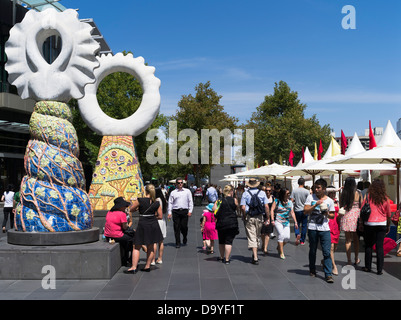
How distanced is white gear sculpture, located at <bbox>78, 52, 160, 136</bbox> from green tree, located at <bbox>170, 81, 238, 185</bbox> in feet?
63.2

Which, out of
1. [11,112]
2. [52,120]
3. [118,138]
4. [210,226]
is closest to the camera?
[52,120]

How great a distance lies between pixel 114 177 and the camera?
14766 millimetres

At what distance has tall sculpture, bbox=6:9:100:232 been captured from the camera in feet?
26.9

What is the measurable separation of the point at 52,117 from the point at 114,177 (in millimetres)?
6369

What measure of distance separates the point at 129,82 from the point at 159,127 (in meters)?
4.43

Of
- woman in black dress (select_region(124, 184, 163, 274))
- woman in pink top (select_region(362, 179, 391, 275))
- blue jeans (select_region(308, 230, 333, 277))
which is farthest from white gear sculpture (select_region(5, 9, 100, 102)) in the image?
woman in pink top (select_region(362, 179, 391, 275))

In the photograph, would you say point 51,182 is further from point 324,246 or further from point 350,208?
point 350,208

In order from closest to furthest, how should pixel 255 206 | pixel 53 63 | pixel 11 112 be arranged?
pixel 53 63 < pixel 255 206 < pixel 11 112

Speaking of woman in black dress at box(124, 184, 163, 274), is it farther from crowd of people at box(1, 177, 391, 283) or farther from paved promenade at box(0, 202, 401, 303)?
paved promenade at box(0, 202, 401, 303)

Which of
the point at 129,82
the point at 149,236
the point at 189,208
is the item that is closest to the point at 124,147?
the point at 189,208

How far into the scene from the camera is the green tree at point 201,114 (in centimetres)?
3516

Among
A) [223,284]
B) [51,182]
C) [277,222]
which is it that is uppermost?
[51,182]

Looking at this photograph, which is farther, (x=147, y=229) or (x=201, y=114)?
(x=201, y=114)

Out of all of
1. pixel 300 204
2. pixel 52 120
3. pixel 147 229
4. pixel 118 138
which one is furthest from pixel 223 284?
pixel 118 138
